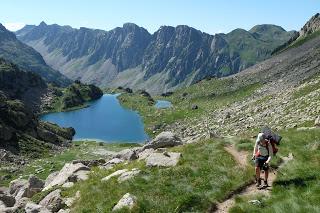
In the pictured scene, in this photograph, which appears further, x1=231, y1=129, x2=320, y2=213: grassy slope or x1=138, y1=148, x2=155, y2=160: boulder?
x1=138, y1=148, x2=155, y2=160: boulder

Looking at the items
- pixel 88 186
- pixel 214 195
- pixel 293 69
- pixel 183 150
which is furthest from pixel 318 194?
pixel 293 69

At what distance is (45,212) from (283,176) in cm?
1371

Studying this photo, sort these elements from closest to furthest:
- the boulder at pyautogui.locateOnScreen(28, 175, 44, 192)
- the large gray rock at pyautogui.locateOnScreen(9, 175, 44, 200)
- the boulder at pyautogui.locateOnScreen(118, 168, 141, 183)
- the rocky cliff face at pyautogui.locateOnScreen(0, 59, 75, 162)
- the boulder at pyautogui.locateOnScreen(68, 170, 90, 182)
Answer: the boulder at pyautogui.locateOnScreen(118, 168, 141, 183) → the boulder at pyautogui.locateOnScreen(68, 170, 90, 182) → the large gray rock at pyautogui.locateOnScreen(9, 175, 44, 200) → the boulder at pyautogui.locateOnScreen(28, 175, 44, 192) → the rocky cliff face at pyautogui.locateOnScreen(0, 59, 75, 162)

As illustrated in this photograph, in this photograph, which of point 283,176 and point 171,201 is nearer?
point 171,201

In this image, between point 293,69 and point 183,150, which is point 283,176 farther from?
point 293,69

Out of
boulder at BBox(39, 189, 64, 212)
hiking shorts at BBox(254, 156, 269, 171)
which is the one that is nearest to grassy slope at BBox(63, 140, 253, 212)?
boulder at BBox(39, 189, 64, 212)

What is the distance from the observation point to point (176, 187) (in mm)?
23766

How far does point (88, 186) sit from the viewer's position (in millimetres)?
26656

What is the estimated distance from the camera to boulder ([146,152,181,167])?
91.0ft

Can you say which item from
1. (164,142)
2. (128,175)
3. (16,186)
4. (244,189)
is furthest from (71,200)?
(16,186)

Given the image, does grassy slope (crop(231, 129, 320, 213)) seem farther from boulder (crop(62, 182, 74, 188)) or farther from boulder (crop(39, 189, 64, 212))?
boulder (crop(62, 182, 74, 188))

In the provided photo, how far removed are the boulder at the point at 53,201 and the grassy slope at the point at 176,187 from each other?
778 mm

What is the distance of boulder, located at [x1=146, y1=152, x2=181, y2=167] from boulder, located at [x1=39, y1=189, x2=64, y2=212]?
19.8 ft

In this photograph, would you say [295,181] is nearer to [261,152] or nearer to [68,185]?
[261,152]
